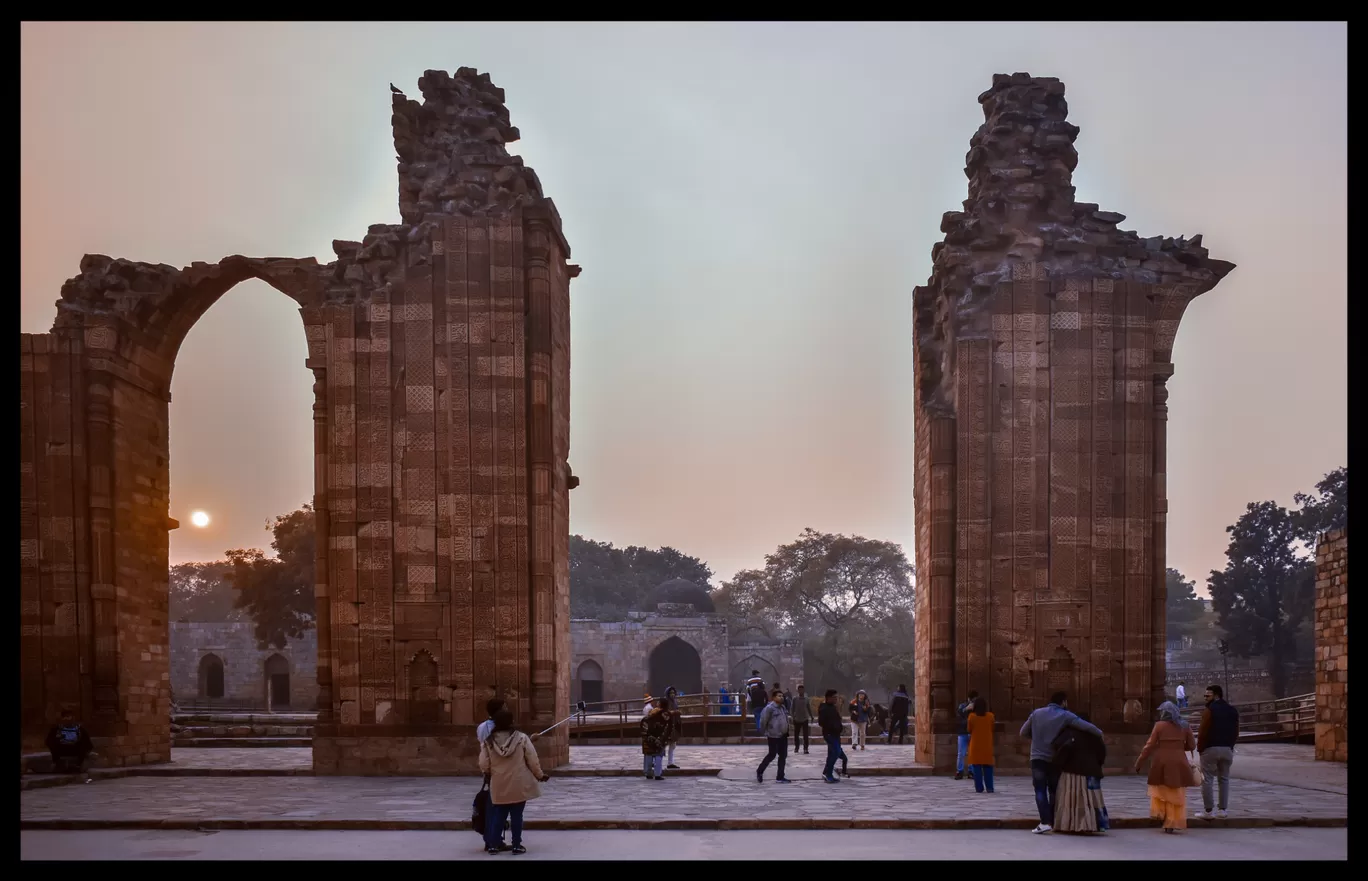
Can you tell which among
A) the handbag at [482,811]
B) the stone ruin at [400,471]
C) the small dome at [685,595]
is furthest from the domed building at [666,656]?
the handbag at [482,811]

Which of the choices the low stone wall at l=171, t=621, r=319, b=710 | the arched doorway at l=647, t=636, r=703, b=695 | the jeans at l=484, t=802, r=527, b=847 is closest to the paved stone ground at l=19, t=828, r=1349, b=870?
the jeans at l=484, t=802, r=527, b=847

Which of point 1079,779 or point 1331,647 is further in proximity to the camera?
point 1331,647

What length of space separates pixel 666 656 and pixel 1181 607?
133ft

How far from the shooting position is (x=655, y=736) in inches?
613

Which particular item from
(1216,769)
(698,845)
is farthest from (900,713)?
(698,845)

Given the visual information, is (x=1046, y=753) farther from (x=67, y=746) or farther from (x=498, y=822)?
(x=67, y=746)

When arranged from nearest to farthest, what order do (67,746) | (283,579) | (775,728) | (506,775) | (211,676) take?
(506,775), (775,728), (67,746), (283,579), (211,676)

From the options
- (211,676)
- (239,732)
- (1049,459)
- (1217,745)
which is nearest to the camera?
(1217,745)

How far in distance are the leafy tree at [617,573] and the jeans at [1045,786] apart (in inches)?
2077

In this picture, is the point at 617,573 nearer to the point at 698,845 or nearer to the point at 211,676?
the point at 211,676

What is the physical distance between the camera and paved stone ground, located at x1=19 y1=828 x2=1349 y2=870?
9.71 metres

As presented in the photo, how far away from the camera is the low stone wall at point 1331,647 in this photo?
18372 mm

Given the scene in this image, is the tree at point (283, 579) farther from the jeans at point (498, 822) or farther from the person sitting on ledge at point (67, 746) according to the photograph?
the jeans at point (498, 822)

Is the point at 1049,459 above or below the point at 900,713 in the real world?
above
